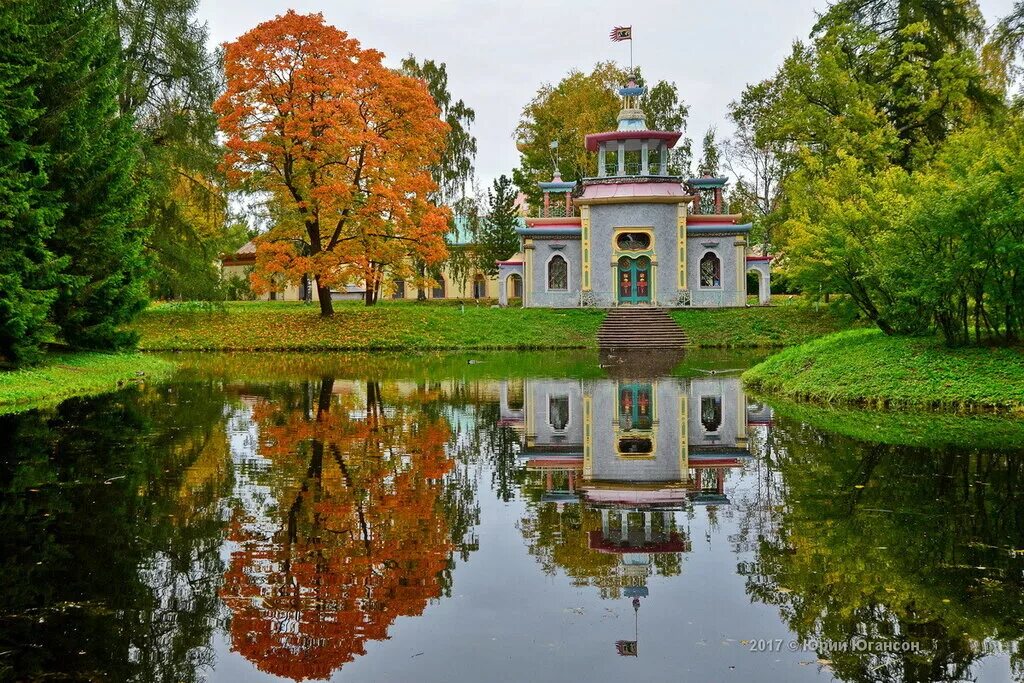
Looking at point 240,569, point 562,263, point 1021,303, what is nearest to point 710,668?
point 240,569

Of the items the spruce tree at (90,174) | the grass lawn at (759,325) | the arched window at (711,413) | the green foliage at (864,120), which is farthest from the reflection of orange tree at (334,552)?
the grass lawn at (759,325)

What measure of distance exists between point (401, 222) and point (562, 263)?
916 cm

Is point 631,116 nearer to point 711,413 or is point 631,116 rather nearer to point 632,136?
point 632,136

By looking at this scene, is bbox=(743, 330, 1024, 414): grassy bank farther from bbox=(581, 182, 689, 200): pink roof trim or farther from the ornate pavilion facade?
bbox=(581, 182, 689, 200): pink roof trim

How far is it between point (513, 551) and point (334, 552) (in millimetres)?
1436

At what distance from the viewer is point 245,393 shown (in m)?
19.4

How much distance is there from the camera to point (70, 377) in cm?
1955

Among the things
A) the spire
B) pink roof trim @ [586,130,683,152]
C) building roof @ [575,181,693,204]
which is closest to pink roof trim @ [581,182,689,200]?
building roof @ [575,181,693,204]

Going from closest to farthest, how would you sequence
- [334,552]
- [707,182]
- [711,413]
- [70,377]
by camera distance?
[334,552], [711,413], [70,377], [707,182]

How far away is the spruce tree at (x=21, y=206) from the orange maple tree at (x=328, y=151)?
15423 mm

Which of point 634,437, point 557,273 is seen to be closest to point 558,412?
point 634,437

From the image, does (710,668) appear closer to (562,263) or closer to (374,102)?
(374,102)

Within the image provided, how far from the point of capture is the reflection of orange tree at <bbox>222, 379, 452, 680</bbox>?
213 inches

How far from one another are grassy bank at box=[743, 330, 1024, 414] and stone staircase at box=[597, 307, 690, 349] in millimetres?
15345
